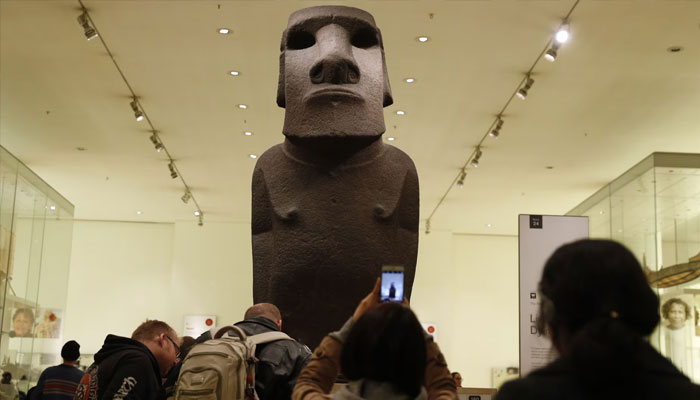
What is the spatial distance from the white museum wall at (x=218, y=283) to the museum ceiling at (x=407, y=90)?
2.68m

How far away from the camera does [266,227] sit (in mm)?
5320

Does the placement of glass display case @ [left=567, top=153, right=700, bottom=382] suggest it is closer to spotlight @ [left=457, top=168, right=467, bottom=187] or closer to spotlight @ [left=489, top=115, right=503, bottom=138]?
spotlight @ [left=489, top=115, right=503, bottom=138]

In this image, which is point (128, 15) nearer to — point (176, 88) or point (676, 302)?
point (176, 88)

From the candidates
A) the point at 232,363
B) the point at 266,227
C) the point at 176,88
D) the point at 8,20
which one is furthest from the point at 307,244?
the point at 176,88

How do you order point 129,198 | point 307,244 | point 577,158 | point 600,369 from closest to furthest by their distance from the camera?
point 600,369, point 307,244, point 577,158, point 129,198

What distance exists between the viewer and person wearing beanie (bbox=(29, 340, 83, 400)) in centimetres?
718

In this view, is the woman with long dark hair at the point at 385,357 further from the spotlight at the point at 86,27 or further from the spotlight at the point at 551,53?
the spotlight at the point at 86,27

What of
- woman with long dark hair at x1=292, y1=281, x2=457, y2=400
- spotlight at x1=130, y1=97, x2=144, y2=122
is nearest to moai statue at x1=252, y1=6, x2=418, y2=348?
woman with long dark hair at x1=292, y1=281, x2=457, y2=400

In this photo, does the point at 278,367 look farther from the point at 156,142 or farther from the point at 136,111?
the point at 156,142

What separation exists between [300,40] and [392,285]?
268 centimetres

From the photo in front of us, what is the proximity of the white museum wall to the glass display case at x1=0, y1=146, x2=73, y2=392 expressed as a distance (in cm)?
535

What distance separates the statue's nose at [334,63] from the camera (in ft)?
16.1

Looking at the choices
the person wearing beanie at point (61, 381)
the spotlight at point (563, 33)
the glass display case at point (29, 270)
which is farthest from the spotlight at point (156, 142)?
the spotlight at point (563, 33)

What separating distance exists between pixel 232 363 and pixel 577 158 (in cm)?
1098
